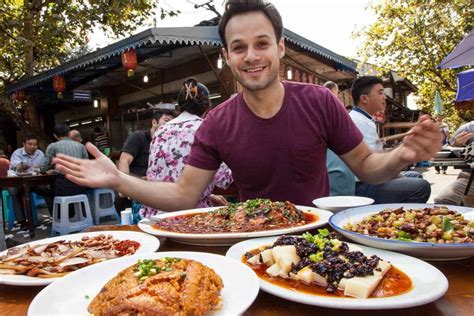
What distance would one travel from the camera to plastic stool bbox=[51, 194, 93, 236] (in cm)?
719

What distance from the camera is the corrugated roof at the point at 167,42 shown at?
7760mm

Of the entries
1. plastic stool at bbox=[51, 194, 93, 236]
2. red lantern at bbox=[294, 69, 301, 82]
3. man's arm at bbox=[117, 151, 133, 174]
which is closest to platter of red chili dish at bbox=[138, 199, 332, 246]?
man's arm at bbox=[117, 151, 133, 174]

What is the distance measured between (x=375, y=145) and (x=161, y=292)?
14.8 ft

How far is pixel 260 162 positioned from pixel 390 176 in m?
0.91

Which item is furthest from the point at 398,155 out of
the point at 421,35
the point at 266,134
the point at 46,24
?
the point at 421,35

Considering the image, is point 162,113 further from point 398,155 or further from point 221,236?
point 221,236

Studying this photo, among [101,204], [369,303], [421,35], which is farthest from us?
[421,35]

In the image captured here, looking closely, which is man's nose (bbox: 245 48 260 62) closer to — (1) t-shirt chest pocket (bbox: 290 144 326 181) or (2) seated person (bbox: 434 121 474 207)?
(1) t-shirt chest pocket (bbox: 290 144 326 181)

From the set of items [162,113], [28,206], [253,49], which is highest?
[253,49]

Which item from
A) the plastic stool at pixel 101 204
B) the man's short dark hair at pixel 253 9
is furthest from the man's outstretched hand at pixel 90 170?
the plastic stool at pixel 101 204

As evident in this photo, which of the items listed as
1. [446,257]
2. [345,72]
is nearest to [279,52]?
[446,257]

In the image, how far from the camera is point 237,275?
→ 3.50ft

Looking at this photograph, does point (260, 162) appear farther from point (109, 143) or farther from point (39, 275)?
point (109, 143)

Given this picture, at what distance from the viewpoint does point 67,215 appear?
7.23m
